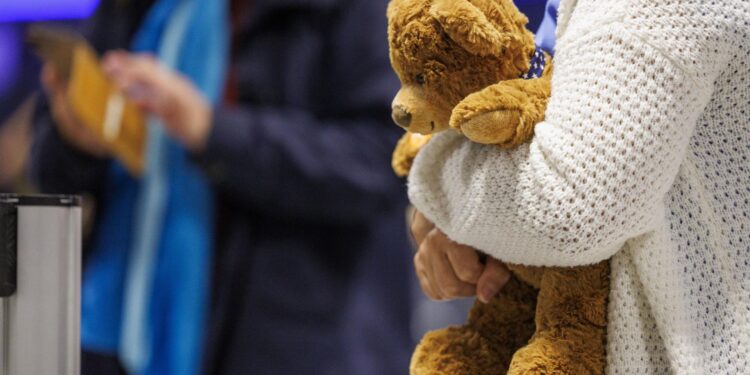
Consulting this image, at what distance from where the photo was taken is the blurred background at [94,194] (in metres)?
1.78

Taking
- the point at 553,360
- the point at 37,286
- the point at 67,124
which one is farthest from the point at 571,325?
the point at 67,124

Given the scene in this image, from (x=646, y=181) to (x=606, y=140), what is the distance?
39 mm

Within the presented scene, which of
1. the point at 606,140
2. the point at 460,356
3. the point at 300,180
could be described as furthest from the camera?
the point at 300,180

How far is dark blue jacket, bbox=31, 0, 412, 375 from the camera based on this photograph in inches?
68.9

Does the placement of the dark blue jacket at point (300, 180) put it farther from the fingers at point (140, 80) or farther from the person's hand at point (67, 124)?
the person's hand at point (67, 124)

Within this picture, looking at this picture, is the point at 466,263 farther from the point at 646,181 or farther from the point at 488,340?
the point at 646,181

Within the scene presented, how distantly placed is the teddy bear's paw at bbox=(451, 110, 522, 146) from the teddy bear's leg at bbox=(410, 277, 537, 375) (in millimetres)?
150

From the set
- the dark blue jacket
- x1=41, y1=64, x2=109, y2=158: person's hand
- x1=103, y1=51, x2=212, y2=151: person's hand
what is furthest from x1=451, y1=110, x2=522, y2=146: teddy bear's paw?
x1=41, y1=64, x2=109, y2=158: person's hand

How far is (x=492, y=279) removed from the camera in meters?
0.73

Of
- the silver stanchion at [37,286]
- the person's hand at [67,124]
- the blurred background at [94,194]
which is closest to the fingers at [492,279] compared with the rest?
the silver stanchion at [37,286]

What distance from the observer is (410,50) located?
2.19 feet

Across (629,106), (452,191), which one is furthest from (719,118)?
(452,191)

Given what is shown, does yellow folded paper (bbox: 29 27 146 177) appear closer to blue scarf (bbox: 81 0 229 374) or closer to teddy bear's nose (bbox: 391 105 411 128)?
blue scarf (bbox: 81 0 229 374)

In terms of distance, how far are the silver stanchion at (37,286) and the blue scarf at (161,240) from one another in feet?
3.46
